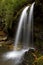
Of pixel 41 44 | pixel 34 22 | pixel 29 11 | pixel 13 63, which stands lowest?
pixel 13 63

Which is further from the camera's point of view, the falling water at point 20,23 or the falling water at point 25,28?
the falling water at point 20,23

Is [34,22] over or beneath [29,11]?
beneath

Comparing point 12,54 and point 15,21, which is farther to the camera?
point 15,21

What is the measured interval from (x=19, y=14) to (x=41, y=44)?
286cm

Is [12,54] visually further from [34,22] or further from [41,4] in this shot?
[41,4]

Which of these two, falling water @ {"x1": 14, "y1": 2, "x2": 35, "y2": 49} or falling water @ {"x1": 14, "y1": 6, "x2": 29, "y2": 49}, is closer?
falling water @ {"x1": 14, "y1": 2, "x2": 35, "y2": 49}

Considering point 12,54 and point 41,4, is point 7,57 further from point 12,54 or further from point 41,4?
point 41,4

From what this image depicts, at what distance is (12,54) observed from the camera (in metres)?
10.9

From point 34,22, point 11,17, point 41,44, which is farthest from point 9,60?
point 11,17

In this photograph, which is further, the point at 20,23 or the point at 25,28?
the point at 20,23

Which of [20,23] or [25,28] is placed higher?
[20,23]

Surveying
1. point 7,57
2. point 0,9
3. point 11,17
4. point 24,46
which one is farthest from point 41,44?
point 0,9

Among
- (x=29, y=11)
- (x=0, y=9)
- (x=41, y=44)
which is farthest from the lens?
(x=0, y=9)

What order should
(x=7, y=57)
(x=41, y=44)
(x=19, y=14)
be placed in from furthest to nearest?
(x=19, y=14)
(x=41, y=44)
(x=7, y=57)
